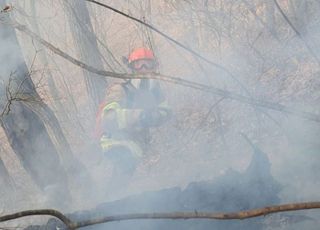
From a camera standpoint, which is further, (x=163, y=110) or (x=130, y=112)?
(x=163, y=110)

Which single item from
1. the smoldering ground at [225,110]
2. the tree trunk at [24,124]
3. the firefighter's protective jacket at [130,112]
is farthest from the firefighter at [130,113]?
the tree trunk at [24,124]

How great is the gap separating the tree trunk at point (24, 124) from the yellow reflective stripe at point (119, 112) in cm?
128

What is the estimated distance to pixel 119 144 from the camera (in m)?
7.67

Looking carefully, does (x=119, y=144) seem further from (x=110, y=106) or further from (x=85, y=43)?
(x=85, y=43)

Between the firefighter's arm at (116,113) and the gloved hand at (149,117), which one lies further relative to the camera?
the gloved hand at (149,117)

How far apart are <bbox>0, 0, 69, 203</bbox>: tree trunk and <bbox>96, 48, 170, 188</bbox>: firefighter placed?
50.7 inches

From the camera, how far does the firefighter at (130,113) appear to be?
7.43m

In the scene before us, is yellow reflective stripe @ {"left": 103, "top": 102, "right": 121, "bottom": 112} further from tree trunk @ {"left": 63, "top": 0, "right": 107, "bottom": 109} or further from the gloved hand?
tree trunk @ {"left": 63, "top": 0, "right": 107, "bottom": 109}

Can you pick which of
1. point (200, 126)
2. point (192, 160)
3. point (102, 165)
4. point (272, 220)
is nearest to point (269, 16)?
point (200, 126)

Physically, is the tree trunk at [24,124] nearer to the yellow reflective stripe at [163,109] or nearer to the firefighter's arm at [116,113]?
the firefighter's arm at [116,113]

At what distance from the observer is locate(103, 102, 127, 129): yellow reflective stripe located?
7336 millimetres

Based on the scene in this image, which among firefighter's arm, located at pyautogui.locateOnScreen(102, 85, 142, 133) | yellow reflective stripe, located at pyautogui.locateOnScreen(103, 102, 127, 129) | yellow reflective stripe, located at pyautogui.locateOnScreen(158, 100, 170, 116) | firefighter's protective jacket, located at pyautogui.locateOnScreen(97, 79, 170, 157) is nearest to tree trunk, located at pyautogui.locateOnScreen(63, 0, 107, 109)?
firefighter's protective jacket, located at pyautogui.locateOnScreen(97, 79, 170, 157)

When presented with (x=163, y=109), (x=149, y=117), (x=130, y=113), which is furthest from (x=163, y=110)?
(x=130, y=113)

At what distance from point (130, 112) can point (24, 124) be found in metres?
2.13
